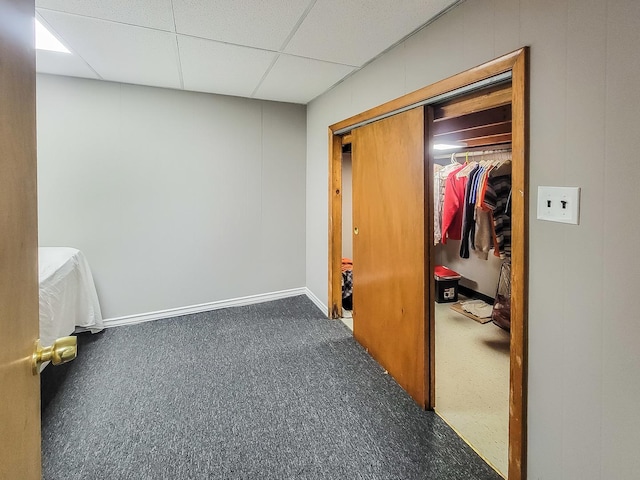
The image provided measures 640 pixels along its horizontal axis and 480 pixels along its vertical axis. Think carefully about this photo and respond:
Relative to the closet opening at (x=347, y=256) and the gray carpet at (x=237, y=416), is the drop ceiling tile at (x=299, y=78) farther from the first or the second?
the gray carpet at (x=237, y=416)

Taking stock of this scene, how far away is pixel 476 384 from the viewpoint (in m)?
2.24

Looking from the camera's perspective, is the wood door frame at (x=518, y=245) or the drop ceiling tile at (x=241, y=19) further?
the drop ceiling tile at (x=241, y=19)

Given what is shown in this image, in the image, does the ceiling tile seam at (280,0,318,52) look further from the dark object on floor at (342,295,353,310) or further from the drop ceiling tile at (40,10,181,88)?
the dark object on floor at (342,295,353,310)

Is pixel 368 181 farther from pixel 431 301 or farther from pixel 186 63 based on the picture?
pixel 186 63

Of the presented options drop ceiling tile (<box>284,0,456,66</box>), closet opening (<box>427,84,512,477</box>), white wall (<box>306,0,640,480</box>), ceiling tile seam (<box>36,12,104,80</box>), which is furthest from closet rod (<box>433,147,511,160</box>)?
ceiling tile seam (<box>36,12,104,80</box>)

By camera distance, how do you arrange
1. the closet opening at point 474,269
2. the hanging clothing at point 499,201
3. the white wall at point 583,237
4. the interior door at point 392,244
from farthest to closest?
the hanging clothing at point 499,201 → the interior door at point 392,244 → the closet opening at point 474,269 → the white wall at point 583,237

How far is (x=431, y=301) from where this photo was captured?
1.95 m

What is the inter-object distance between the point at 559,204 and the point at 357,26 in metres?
1.48

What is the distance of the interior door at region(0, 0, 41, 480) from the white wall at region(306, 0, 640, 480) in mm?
1604

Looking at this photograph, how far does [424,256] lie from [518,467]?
3.45ft

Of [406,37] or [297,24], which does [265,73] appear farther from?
[406,37]

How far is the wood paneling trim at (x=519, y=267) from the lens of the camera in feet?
4.29

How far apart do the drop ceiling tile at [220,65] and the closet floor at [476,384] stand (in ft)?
8.70

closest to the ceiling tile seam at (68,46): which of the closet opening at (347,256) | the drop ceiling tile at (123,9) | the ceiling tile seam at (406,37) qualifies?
the drop ceiling tile at (123,9)
